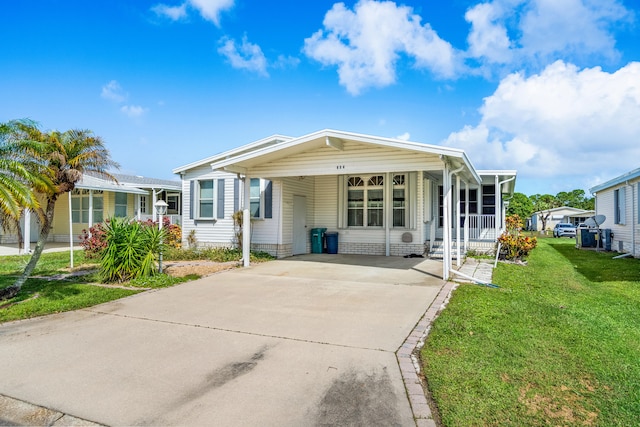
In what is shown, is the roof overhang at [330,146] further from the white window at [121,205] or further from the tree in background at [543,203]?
the tree in background at [543,203]

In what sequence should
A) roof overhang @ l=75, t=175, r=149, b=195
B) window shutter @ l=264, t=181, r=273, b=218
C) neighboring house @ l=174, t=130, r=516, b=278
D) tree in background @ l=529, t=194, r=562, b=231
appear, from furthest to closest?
tree in background @ l=529, t=194, r=562, b=231
roof overhang @ l=75, t=175, r=149, b=195
window shutter @ l=264, t=181, r=273, b=218
neighboring house @ l=174, t=130, r=516, b=278

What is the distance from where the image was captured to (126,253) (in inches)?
339

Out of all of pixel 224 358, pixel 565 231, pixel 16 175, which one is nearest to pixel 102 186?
pixel 16 175

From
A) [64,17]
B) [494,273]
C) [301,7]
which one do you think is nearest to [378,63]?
[301,7]

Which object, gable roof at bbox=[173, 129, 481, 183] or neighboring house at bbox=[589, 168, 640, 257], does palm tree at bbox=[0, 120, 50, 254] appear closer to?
gable roof at bbox=[173, 129, 481, 183]

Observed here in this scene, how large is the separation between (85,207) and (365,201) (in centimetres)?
1532

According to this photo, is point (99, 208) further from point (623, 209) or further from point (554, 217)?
point (554, 217)

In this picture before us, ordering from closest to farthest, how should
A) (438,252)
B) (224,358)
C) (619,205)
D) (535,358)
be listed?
(535,358), (224,358), (438,252), (619,205)

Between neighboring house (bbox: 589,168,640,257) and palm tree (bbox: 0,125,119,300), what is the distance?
16726 millimetres

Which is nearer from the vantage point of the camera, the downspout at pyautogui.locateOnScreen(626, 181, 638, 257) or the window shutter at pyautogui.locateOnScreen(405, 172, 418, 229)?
the window shutter at pyautogui.locateOnScreen(405, 172, 418, 229)

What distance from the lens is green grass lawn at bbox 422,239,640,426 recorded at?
9.90 ft

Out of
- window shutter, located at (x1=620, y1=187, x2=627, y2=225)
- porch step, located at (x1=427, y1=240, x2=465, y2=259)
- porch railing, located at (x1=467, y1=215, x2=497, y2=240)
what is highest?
window shutter, located at (x1=620, y1=187, x2=627, y2=225)

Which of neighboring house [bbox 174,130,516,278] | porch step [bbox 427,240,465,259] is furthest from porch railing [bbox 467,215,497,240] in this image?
porch step [bbox 427,240,465,259]

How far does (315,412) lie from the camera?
3049mm
